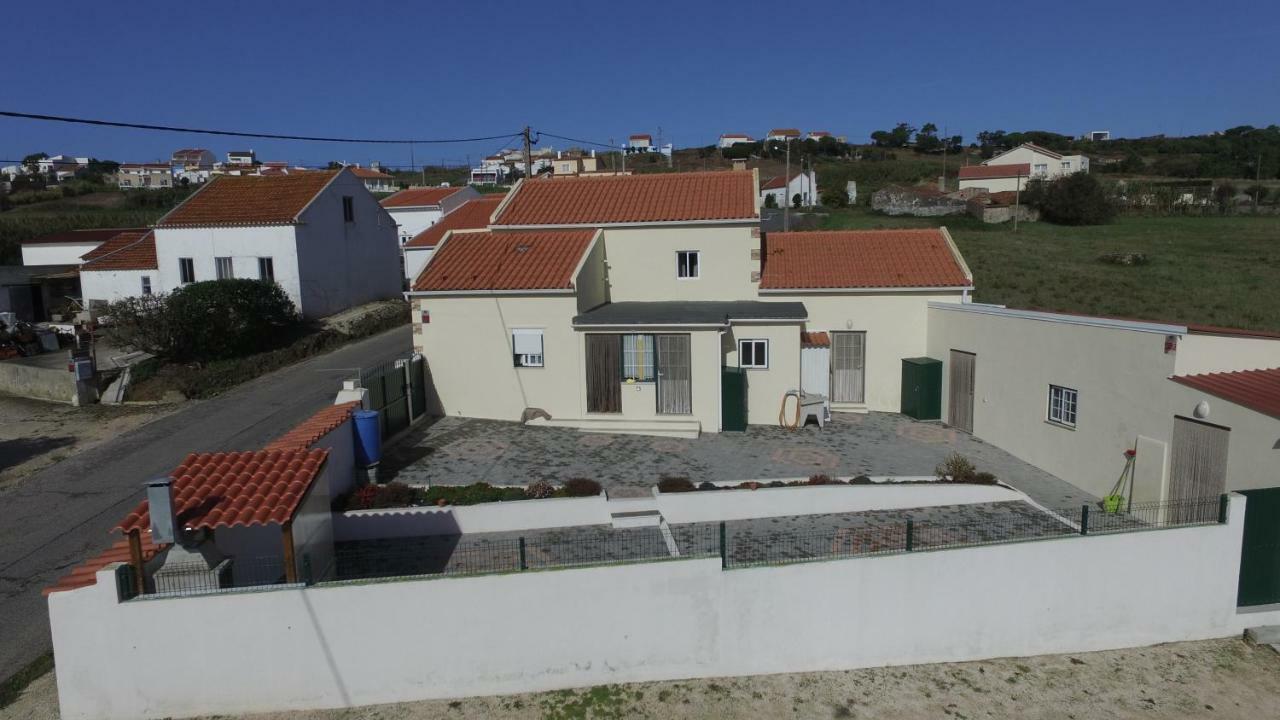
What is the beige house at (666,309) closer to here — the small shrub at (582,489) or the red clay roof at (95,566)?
the small shrub at (582,489)

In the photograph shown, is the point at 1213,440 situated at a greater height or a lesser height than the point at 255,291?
lesser

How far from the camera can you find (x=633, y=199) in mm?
25281

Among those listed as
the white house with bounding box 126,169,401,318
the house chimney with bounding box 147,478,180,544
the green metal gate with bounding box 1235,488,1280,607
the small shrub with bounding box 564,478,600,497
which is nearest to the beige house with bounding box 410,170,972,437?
the small shrub with bounding box 564,478,600,497

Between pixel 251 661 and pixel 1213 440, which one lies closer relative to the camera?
pixel 251 661

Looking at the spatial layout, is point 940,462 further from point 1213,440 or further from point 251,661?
point 251,661

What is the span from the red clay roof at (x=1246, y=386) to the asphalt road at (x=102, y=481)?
19.2m

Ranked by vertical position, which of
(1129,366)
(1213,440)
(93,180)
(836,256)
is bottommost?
(1213,440)

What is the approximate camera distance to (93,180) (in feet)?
345

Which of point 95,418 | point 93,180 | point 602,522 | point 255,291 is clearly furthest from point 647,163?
point 602,522

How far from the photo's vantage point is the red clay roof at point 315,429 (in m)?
13.5

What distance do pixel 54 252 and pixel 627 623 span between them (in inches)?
1865

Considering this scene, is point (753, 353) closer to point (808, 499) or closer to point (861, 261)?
point (861, 261)

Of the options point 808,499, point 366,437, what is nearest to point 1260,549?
point 808,499

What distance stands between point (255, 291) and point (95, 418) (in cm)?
763
